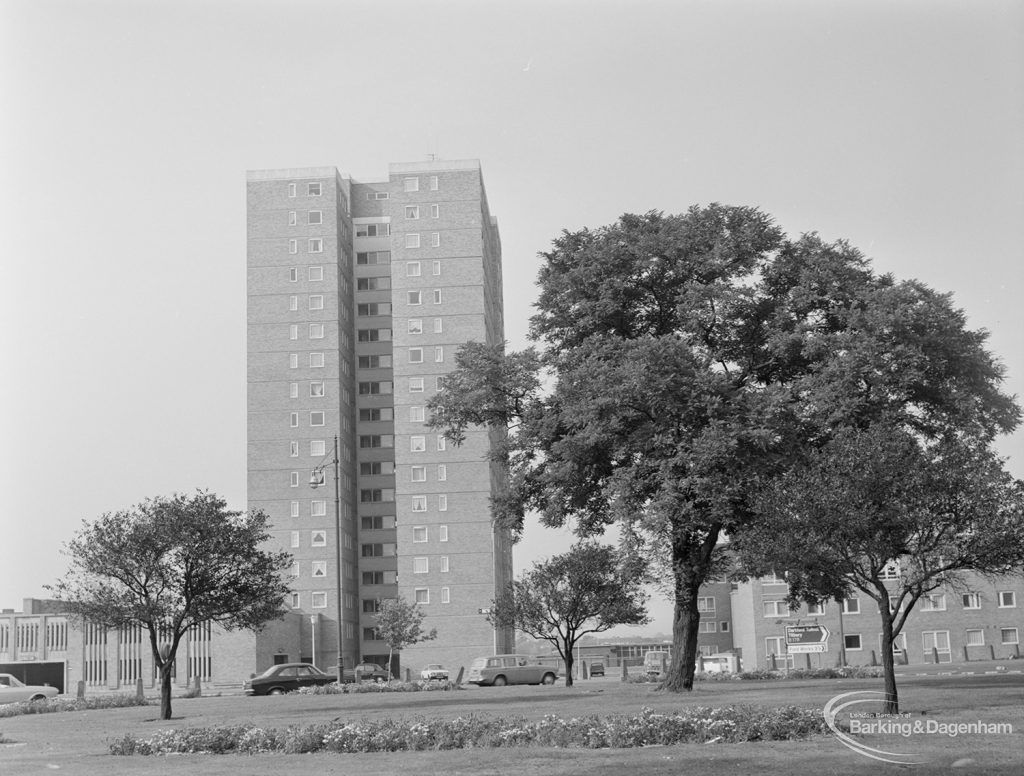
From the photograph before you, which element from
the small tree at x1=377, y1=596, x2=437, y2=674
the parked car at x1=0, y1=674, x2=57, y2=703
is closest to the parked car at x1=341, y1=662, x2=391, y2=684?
the small tree at x1=377, y1=596, x2=437, y2=674

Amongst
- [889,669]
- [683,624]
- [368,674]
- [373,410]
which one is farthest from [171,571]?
[373,410]

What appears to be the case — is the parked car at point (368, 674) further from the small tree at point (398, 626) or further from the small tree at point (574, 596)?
the small tree at point (574, 596)

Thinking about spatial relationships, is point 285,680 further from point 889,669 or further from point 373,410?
point 373,410

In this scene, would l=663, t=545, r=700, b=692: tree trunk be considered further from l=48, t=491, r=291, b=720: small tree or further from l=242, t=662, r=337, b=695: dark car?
l=242, t=662, r=337, b=695: dark car

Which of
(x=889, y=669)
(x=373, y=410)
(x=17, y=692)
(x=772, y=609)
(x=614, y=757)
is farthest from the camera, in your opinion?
(x=373, y=410)

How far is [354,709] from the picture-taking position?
37.8 meters

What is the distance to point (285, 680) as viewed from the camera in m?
65.0

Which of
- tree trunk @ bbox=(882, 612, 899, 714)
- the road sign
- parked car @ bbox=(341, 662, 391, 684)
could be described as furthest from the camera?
parked car @ bbox=(341, 662, 391, 684)

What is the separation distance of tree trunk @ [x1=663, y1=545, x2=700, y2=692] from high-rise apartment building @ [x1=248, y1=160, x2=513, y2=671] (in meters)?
75.6

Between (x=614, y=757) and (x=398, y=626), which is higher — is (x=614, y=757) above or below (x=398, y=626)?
above

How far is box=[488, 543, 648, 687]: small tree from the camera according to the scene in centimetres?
6009

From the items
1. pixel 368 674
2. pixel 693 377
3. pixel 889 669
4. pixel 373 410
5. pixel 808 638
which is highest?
pixel 373 410

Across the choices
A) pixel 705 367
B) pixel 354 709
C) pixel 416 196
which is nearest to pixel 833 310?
pixel 705 367

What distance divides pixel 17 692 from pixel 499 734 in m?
41.6
